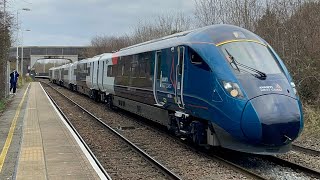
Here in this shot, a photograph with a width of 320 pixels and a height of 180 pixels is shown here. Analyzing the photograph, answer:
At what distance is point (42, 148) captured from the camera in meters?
10.9

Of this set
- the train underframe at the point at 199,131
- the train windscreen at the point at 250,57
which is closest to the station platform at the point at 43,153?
the train underframe at the point at 199,131

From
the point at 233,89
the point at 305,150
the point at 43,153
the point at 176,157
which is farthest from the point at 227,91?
the point at 43,153

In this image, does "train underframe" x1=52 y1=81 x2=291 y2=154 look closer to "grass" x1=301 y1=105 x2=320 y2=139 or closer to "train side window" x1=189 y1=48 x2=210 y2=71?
"train side window" x1=189 y1=48 x2=210 y2=71

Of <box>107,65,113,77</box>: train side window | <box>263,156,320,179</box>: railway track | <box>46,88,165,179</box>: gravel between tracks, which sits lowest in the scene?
<box>46,88,165,179</box>: gravel between tracks

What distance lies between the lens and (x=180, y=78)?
1066cm

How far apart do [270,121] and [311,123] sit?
20.6 feet

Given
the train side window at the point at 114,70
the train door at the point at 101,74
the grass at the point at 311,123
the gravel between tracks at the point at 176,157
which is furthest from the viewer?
the train door at the point at 101,74

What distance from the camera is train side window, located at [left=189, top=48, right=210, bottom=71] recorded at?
942 centimetres

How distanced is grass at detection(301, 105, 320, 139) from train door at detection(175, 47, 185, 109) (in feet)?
14.2

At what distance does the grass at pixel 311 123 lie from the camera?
12856 mm

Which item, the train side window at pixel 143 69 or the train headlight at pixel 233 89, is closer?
the train headlight at pixel 233 89

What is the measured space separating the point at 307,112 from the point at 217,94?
23.0ft

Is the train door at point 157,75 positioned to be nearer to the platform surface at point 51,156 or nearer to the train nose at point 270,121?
the platform surface at point 51,156

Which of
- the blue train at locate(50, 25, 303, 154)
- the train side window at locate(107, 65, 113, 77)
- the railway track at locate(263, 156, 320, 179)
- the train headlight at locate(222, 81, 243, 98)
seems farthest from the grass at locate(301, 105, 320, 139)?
the train side window at locate(107, 65, 113, 77)
